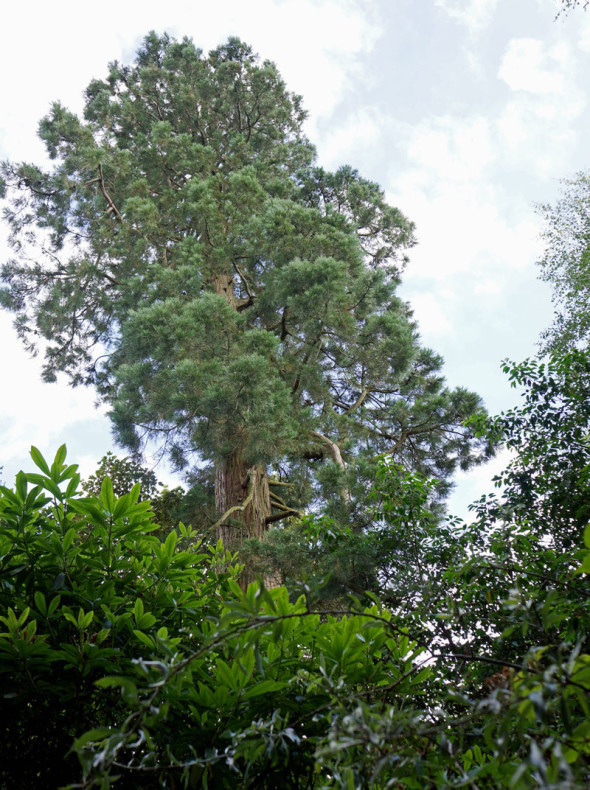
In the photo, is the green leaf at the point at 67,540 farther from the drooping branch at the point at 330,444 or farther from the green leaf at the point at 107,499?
the drooping branch at the point at 330,444

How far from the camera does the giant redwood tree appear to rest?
5730mm

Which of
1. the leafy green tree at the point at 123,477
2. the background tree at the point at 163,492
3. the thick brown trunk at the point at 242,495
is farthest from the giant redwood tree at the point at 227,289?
the leafy green tree at the point at 123,477

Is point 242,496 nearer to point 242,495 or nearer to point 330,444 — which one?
point 242,495

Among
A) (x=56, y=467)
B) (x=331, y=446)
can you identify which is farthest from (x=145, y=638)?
(x=331, y=446)

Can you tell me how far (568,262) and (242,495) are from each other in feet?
32.6

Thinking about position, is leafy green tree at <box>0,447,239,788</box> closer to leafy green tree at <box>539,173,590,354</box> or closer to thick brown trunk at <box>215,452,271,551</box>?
thick brown trunk at <box>215,452,271,551</box>

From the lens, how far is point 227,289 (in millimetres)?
8062

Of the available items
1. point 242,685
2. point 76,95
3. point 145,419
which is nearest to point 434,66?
point 76,95

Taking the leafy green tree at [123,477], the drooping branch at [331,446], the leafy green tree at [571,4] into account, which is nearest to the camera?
the leafy green tree at [571,4]

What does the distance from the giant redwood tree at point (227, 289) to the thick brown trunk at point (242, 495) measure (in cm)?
2

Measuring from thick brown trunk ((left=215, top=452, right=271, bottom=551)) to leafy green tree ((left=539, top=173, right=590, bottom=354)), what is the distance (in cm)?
741

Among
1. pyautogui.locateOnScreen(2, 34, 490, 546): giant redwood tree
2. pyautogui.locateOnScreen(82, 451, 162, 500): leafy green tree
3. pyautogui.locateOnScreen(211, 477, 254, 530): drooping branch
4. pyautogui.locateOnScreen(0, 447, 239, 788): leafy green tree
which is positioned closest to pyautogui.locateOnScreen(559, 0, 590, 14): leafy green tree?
pyautogui.locateOnScreen(2, 34, 490, 546): giant redwood tree

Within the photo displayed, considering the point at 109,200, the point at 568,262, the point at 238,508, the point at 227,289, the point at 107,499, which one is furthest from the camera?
the point at 568,262

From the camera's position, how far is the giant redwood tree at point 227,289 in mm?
5730
